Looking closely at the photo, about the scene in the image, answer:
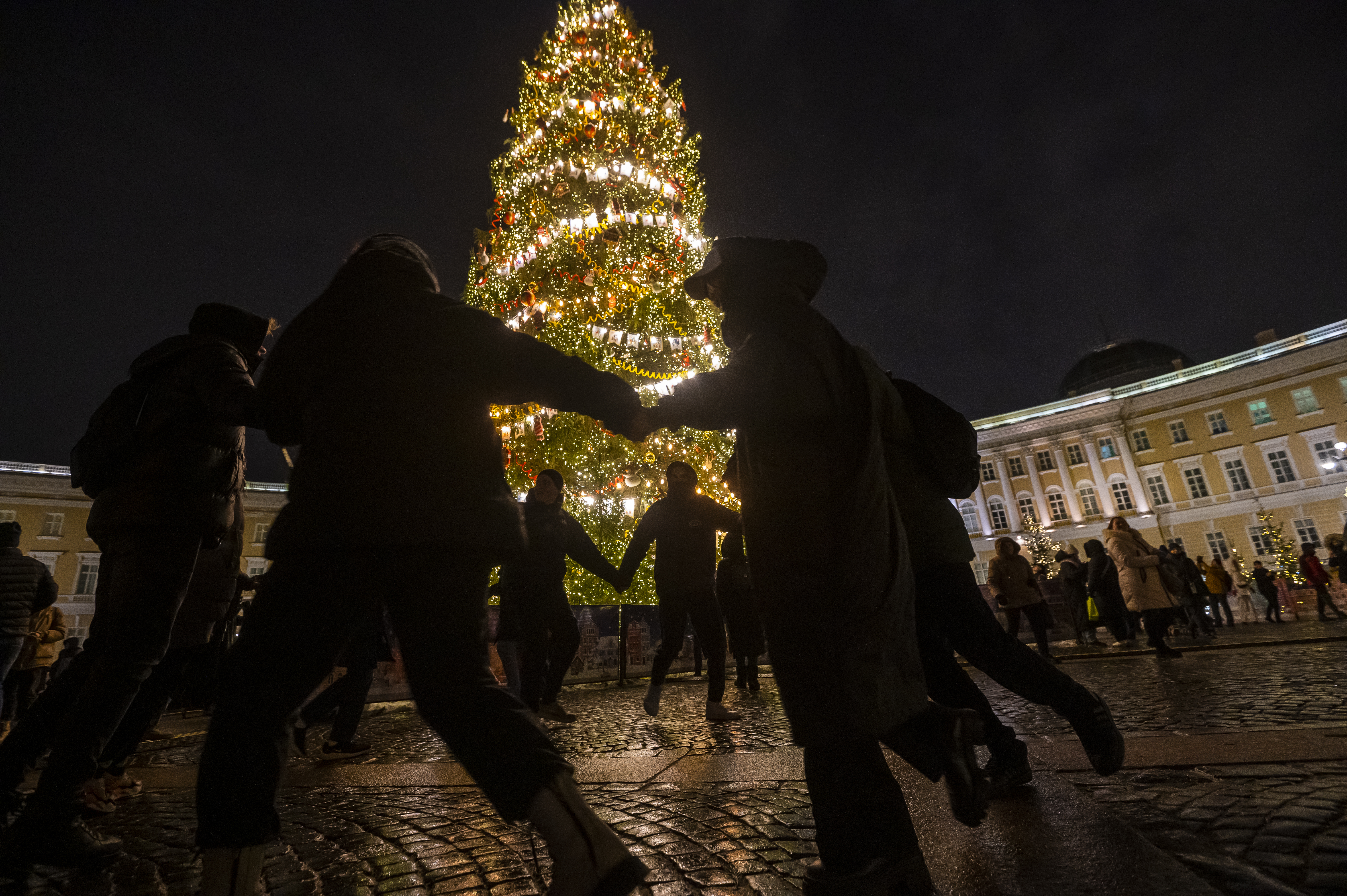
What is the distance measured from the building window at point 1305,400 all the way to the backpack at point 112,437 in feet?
155

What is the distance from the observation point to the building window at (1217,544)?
35188 mm

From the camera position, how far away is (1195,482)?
37219 millimetres

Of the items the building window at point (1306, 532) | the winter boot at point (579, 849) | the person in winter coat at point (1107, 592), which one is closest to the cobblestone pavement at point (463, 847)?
the winter boot at point (579, 849)

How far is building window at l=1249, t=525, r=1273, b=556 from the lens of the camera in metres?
33.0

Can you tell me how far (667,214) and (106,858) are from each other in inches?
549

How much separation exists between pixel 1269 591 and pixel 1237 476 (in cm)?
2615

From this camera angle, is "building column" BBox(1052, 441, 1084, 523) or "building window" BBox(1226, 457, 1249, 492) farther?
"building column" BBox(1052, 441, 1084, 523)

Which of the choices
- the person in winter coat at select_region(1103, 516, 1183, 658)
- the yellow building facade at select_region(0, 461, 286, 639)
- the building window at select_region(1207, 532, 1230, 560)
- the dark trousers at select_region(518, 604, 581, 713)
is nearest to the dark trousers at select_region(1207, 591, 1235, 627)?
the person in winter coat at select_region(1103, 516, 1183, 658)

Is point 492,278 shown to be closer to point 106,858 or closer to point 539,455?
point 539,455

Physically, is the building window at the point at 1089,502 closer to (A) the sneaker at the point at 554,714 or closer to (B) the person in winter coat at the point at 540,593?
(A) the sneaker at the point at 554,714

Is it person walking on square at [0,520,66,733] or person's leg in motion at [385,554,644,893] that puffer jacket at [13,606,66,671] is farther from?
person's leg in motion at [385,554,644,893]

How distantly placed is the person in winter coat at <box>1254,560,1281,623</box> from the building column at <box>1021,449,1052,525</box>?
2557cm

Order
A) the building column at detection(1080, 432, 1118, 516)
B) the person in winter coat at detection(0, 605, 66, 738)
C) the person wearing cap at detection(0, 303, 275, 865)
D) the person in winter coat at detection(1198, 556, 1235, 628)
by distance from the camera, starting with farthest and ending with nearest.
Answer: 1. the building column at detection(1080, 432, 1118, 516)
2. the person in winter coat at detection(1198, 556, 1235, 628)
3. the person in winter coat at detection(0, 605, 66, 738)
4. the person wearing cap at detection(0, 303, 275, 865)

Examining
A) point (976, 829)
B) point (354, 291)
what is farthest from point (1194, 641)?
point (354, 291)
